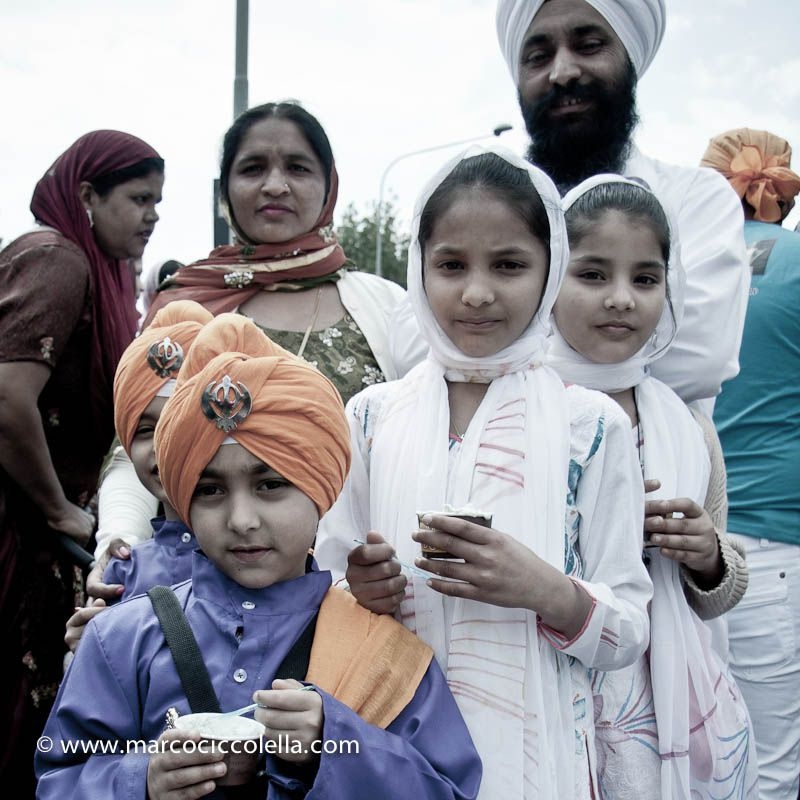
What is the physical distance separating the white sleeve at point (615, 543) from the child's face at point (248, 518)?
61 cm

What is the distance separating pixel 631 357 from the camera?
2488mm

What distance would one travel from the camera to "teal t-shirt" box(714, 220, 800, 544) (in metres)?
3.72

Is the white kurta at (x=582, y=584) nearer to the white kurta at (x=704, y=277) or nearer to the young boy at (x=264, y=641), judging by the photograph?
the young boy at (x=264, y=641)

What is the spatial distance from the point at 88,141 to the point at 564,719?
328cm

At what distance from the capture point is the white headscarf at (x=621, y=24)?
10.3 feet

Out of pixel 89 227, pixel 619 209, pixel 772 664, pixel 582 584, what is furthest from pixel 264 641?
pixel 89 227

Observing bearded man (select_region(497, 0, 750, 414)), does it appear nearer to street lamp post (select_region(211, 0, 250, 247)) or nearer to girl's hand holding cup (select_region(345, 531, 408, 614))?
girl's hand holding cup (select_region(345, 531, 408, 614))

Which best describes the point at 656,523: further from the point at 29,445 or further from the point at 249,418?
the point at 29,445

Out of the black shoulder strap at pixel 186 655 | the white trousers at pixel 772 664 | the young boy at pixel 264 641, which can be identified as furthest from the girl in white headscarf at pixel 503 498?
the white trousers at pixel 772 664

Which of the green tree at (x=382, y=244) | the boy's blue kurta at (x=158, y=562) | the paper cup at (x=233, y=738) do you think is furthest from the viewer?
the green tree at (x=382, y=244)

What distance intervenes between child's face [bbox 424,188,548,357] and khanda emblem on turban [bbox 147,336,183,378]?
75cm

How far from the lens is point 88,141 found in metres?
4.02

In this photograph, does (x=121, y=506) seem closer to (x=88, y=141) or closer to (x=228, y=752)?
(x=228, y=752)

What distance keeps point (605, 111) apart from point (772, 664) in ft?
7.14
